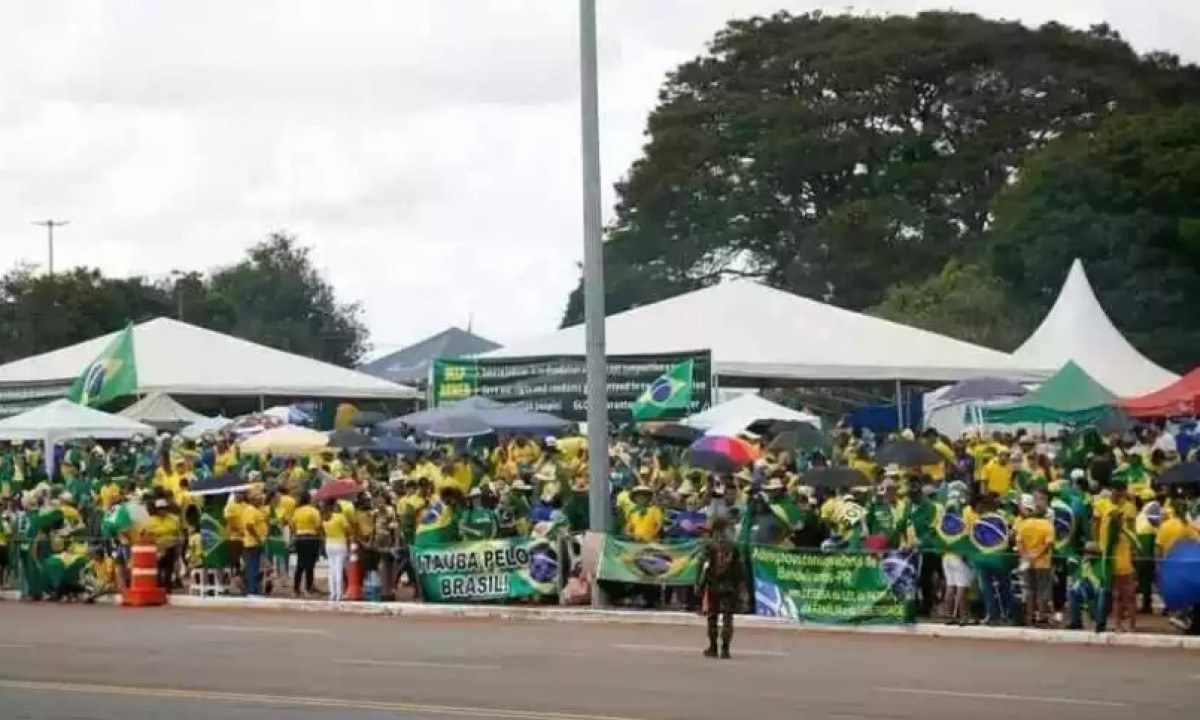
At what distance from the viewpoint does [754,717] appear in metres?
16.9

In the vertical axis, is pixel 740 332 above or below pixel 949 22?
below

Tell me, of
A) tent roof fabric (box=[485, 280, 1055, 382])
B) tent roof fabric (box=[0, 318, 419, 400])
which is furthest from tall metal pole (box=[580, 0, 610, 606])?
tent roof fabric (box=[0, 318, 419, 400])

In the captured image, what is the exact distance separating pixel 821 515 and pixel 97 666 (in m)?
9.61

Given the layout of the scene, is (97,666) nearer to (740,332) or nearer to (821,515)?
(821,515)

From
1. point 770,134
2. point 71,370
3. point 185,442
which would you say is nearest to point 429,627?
point 185,442

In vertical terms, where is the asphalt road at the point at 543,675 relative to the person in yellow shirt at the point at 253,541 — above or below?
below

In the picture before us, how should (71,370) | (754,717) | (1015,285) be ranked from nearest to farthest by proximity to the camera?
(754,717), (71,370), (1015,285)

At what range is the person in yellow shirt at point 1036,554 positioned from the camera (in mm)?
25016

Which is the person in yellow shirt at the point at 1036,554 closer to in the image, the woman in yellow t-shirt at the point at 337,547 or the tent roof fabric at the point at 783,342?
the woman in yellow t-shirt at the point at 337,547

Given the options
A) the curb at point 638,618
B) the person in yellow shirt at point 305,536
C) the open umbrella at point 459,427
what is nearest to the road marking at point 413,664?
the curb at point 638,618

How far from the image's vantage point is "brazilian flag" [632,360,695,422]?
41.4 m

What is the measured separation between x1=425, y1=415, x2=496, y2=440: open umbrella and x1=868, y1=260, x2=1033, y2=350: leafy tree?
3440cm

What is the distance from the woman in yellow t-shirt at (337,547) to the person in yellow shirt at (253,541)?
1264mm

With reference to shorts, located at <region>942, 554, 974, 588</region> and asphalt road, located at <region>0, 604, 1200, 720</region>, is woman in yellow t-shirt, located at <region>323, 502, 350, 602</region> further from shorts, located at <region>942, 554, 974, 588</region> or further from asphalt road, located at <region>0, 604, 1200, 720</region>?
shorts, located at <region>942, 554, 974, 588</region>
